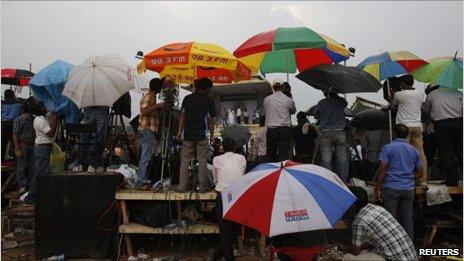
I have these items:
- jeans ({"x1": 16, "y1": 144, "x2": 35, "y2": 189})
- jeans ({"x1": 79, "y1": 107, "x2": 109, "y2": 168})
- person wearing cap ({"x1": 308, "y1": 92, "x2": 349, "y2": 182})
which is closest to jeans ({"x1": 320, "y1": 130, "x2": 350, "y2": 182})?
person wearing cap ({"x1": 308, "y1": 92, "x2": 349, "y2": 182})

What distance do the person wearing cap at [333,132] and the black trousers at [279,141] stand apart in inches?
27.6

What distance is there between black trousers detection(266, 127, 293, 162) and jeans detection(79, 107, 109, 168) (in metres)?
3.55

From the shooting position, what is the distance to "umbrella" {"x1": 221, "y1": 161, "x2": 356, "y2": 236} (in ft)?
11.7

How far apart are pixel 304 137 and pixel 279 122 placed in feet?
3.69

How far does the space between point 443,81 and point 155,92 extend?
222 inches

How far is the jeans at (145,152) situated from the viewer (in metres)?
7.33

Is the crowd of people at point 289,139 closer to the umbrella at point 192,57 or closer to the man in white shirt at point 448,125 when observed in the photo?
the man in white shirt at point 448,125

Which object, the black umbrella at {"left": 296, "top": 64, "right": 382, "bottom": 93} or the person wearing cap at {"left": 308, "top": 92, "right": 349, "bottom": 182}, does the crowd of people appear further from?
the black umbrella at {"left": 296, "top": 64, "right": 382, "bottom": 93}

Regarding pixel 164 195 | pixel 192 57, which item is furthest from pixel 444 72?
pixel 164 195

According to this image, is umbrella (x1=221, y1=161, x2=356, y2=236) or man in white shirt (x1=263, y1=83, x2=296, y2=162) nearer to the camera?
umbrella (x1=221, y1=161, x2=356, y2=236)

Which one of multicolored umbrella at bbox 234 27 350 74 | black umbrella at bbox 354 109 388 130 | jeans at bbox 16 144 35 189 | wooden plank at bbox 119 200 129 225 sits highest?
multicolored umbrella at bbox 234 27 350 74

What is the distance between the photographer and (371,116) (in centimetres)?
909

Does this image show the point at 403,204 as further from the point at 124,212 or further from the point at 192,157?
the point at 124,212

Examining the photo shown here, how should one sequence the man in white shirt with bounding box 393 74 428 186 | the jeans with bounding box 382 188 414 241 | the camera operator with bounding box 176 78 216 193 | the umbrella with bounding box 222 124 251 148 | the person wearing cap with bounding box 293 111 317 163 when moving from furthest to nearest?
the umbrella with bounding box 222 124 251 148
the person wearing cap with bounding box 293 111 317 163
the man in white shirt with bounding box 393 74 428 186
the camera operator with bounding box 176 78 216 193
the jeans with bounding box 382 188 414 241
